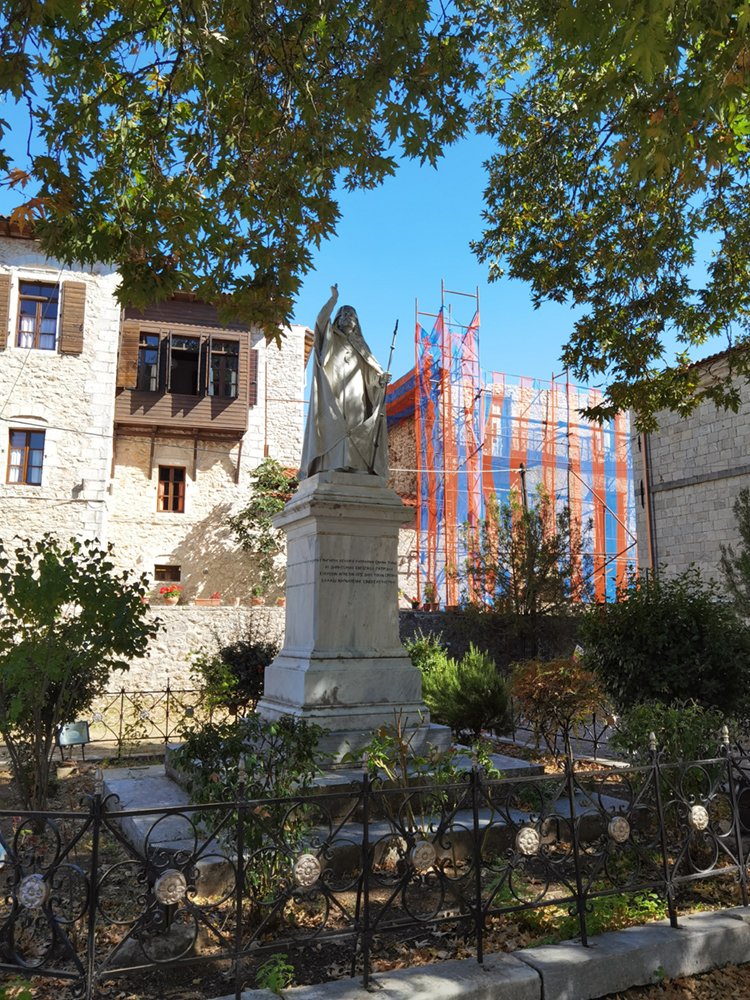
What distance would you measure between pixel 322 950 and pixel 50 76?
518cm

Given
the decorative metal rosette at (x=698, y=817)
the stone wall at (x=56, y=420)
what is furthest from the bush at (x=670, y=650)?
the stone wall at (x=56, y=420)

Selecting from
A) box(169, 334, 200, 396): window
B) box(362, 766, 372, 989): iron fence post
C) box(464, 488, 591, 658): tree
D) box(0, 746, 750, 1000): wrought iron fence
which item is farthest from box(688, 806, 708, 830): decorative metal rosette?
box(169, 334, 200, 396): window

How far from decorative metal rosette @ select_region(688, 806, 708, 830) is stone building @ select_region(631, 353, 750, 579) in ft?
46.4

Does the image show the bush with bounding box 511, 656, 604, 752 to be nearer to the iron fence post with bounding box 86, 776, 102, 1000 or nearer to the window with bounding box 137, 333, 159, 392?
the iron fence post with bounding box 86, 776, 102, 1000

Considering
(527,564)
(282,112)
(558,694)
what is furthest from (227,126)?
(527,564)

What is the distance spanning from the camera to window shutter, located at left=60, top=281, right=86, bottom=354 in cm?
2056

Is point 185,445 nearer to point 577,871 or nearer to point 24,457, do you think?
point 24,457

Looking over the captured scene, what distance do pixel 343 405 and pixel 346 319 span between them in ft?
3.37

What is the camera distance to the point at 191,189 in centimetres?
588

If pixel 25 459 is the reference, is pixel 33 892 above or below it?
below

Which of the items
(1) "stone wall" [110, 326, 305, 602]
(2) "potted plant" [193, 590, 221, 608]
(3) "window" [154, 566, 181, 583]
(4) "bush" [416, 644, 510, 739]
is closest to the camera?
(4) "bush" [416, 644, 510, 739]

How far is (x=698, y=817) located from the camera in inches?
161

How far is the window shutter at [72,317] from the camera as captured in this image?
67.5 feet

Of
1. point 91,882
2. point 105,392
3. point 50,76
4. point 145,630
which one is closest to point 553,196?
point 50,76
